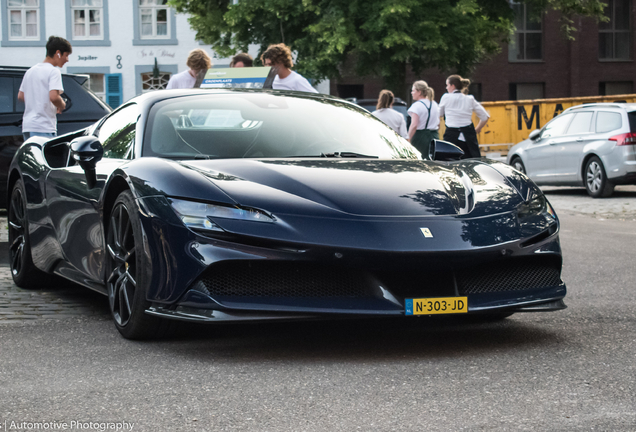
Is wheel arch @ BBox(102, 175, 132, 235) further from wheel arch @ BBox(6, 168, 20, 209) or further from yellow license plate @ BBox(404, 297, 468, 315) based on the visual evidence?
wheel arch @ BBox(6, 168, 20, 209)

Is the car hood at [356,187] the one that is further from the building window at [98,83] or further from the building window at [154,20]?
the building window at [98,83]

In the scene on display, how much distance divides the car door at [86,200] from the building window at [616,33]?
4332 cm

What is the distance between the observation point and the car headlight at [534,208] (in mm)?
4676

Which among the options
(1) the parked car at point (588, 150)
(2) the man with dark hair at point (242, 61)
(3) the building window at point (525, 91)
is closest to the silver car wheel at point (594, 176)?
(1) the parked car at point (588, 150)

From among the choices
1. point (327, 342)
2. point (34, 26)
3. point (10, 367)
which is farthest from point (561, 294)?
point (34, 26)

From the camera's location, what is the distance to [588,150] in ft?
53.1

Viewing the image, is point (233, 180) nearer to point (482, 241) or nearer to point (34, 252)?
point (482, 241)

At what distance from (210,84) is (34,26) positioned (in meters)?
29.9

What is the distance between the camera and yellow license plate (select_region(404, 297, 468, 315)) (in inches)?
168

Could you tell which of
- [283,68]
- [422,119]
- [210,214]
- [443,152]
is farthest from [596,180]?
[210,214]

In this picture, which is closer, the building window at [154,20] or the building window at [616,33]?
the building window at [154,20]

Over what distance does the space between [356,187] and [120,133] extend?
1.75 meters

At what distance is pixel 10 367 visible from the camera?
423 cm

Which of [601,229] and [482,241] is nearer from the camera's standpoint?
[482,241]
